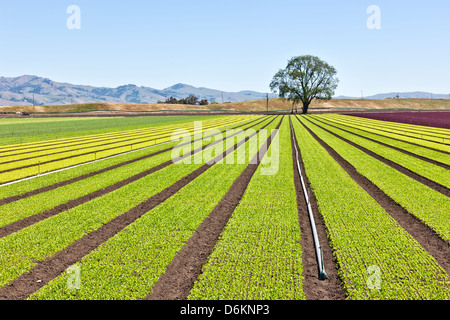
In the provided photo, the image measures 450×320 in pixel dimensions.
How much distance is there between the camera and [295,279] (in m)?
7.41

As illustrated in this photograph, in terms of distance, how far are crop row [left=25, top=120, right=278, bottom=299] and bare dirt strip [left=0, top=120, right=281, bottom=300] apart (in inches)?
14.1

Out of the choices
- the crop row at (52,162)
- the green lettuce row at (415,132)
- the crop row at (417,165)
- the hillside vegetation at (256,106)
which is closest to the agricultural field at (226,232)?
the crop row at (417,165)

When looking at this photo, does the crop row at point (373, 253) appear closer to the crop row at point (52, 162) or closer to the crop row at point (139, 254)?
the crop row at point (139, 254)

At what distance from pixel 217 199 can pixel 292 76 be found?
3698 inches

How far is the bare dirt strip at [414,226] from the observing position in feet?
28.5

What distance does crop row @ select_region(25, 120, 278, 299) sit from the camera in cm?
703

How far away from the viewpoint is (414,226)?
Answer: 34.8ft

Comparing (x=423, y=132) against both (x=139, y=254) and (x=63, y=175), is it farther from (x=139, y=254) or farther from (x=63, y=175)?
(x=139, y=254)

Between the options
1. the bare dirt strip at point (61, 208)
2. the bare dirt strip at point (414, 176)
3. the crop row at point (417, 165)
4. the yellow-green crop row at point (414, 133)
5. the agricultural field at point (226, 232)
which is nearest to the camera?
the agricultural field at point (226, 232)

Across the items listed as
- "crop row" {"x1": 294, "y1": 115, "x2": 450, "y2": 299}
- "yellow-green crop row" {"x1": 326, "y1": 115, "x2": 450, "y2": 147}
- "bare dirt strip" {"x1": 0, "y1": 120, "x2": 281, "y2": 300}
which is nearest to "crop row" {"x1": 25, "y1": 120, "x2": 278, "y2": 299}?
"bare dirt strip" {"x1": 0, "y1": 120, "x2": 281, "y2": 300}

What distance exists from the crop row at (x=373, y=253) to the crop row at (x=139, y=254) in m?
5.01

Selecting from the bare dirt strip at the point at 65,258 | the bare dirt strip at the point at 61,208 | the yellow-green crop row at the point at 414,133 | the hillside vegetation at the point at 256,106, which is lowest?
the bare dirt strip at the point at 65,258
